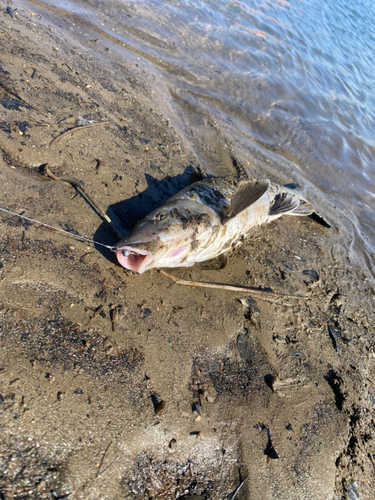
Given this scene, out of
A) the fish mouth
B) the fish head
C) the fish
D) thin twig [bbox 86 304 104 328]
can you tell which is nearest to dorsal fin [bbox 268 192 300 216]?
the fish

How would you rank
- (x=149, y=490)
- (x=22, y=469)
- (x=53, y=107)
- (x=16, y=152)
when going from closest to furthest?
(x=22, y=469) < (x=149, y=490) < (x=16, y=152) < (x=53, y=107)

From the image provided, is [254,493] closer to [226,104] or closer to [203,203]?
[203,203]

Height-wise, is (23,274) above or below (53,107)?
below

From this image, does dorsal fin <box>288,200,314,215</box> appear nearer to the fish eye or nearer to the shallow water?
the shallow water

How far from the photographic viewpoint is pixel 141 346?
338 centimetres

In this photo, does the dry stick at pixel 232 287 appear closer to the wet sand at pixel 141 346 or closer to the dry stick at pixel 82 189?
the wet sand at pixel 141 346

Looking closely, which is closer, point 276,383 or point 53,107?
point 276,383

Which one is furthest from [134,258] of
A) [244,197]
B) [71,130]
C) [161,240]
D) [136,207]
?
[71,130]

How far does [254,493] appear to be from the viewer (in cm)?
302

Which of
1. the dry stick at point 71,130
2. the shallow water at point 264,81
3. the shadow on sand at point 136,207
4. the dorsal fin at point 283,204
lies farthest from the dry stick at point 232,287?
the shallow water at point 264,81

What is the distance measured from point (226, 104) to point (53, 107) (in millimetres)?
5257

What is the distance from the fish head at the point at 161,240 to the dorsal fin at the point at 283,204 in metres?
2.26

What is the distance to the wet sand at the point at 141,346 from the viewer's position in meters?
2.62

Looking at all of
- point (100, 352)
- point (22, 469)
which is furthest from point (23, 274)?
point (22, 469)
